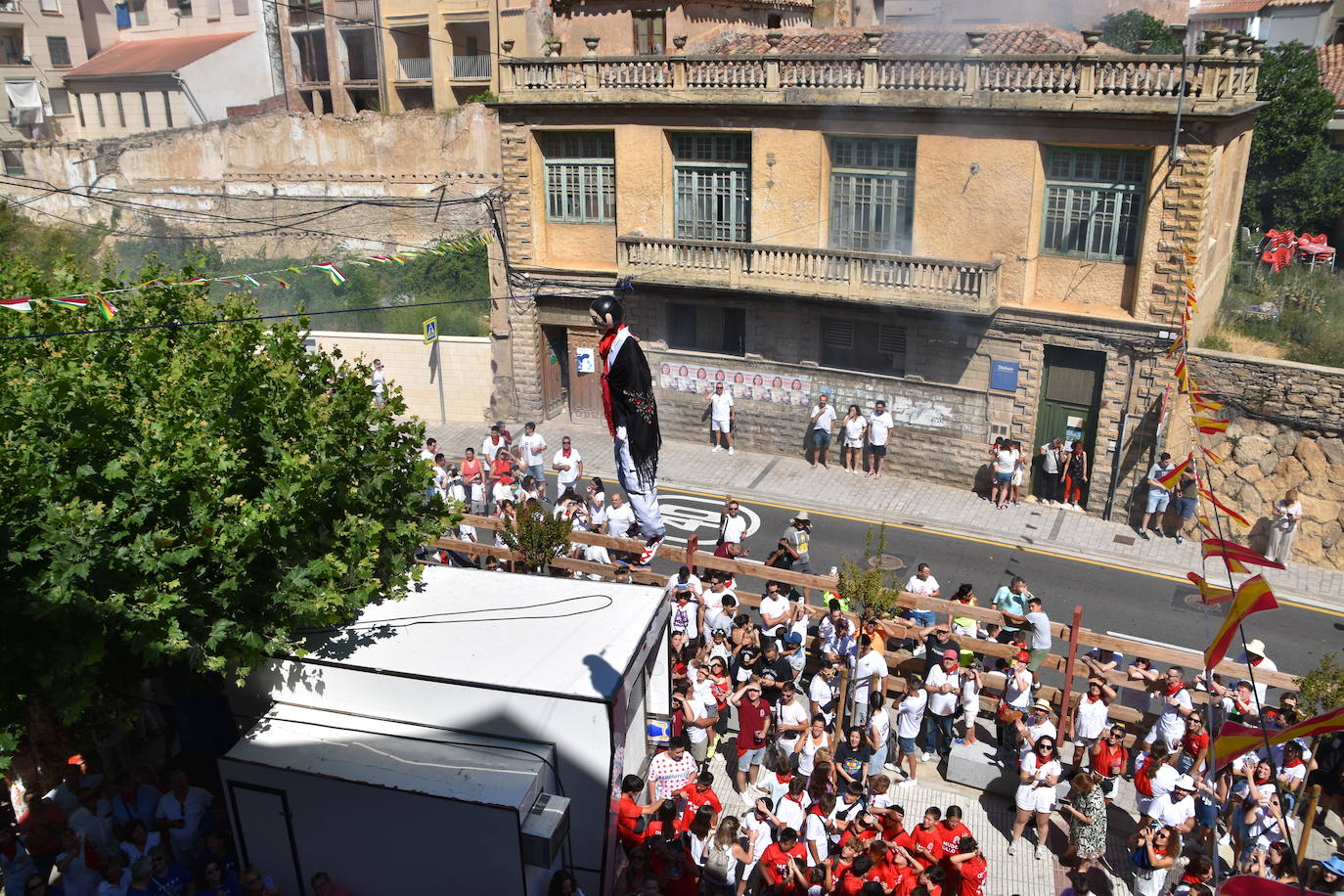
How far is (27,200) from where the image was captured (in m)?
42.7

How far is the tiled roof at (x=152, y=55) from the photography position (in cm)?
4694

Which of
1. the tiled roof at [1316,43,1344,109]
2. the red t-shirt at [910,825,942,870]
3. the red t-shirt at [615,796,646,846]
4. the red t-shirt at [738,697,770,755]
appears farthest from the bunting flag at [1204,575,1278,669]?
the tiled roof at [1316,43,1344,109]

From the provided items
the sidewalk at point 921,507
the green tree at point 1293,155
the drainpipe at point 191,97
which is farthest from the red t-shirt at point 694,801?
the drainpipe at point 191,97

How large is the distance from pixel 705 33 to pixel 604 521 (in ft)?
56.6

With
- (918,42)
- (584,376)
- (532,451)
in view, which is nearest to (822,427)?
(532,451)

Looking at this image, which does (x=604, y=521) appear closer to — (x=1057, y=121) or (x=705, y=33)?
(x=1057, y=121)

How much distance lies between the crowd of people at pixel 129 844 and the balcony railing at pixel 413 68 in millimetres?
35536

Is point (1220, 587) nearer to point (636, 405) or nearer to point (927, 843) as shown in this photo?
point (927, 843)

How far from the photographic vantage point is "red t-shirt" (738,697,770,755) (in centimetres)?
1264

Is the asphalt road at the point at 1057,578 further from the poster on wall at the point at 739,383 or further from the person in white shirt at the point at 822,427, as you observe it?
the poster on wall at the point at 739,383

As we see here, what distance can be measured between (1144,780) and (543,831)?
630 centimetres

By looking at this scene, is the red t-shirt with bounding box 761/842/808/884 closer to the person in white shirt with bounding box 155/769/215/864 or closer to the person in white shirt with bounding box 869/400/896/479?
the person in white shirt with bounding box 155/769/215/864

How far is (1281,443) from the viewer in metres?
21.1

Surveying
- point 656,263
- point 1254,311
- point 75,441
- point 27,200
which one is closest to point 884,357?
point 656,263
